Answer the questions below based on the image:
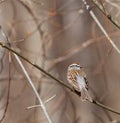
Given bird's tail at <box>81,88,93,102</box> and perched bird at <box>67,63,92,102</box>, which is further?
perched bird at <box>67,63,92,102</box>

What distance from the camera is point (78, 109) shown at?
30.9 ft

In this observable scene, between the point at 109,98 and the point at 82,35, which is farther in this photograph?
the point at 82,35

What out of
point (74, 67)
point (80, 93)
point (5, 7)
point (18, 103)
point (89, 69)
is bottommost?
point (80, 93)

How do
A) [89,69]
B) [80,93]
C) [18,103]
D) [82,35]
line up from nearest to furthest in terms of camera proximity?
[80,93], [18,103], [89,69], [82,35]

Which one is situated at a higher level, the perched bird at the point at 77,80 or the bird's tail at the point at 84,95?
the perched bird at the point at 77,80

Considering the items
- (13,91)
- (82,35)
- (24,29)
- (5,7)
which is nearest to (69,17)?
(82,35)

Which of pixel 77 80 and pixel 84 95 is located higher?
pixel 77 80

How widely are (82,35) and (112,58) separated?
0.74 meters

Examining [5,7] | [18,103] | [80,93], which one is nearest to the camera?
[80,93]

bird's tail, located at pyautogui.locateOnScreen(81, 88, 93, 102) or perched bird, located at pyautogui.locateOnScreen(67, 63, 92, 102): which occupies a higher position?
perched bird, located at pyautogui.locateOnScreen(67, 63, 92, 102)

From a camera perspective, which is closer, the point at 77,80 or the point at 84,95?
the point at 84,95

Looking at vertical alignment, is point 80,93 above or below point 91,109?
below

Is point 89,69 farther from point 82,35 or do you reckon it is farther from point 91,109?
point 82,35

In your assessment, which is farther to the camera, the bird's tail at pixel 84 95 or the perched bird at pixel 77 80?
the perched bird at pixel 77 80
